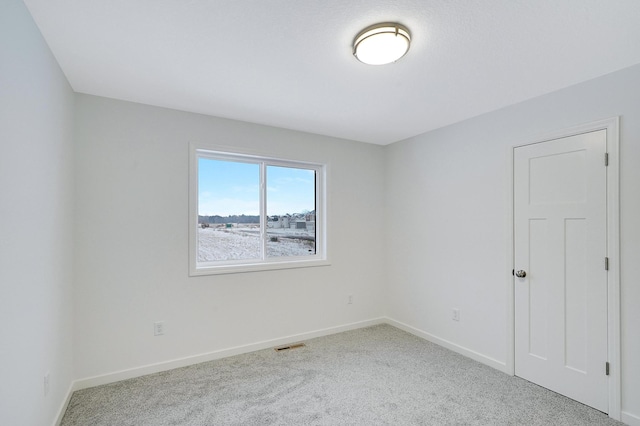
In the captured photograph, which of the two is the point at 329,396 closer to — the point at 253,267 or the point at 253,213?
the point at 253,267

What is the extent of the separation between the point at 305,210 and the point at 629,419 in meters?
3.31

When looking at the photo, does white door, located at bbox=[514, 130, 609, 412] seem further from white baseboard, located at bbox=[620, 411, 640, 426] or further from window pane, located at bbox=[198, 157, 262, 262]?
window pane, located at bbox=[198, 157, 262, 262]

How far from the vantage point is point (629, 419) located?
2.10 metres

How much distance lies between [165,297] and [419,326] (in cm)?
294

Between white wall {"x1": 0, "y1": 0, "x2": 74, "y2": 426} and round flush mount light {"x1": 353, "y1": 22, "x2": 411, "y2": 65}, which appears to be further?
round flush mount light {"x1": 353, "y1": 22, "x2": 411, "y2": 65}

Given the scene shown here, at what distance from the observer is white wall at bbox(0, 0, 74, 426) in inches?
55.2

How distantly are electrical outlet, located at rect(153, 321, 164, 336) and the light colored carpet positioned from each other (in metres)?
0.36

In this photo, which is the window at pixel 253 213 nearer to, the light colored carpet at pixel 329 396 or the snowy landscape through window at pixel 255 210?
the snowy landscape through window at pixel 255 210

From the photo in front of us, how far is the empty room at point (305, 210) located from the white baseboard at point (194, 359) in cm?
2

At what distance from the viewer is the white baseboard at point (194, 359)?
260 centimetres

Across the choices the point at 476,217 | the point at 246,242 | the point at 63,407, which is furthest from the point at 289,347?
the point at 476,217

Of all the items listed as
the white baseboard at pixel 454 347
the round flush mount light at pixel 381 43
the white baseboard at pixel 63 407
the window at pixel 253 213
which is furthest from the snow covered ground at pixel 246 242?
the round flush mount light at pixel 381 43

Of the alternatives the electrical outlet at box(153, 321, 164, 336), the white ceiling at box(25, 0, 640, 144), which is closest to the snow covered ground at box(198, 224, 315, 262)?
the electrical outlet at box(153, 321, 164, 336)

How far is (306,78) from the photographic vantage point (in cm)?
235
